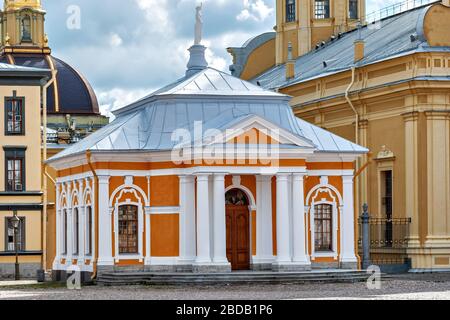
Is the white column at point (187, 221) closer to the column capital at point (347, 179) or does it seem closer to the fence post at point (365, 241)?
the column capital at point (347, 179)

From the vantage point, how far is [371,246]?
53906mm

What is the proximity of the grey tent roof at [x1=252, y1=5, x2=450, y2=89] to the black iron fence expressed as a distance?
19.4 ft

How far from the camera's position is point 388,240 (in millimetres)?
53219

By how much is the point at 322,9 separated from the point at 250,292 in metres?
35.7

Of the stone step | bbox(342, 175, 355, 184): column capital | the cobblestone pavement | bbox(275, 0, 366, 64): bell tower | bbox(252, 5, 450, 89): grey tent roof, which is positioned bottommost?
the cobblestone pavement

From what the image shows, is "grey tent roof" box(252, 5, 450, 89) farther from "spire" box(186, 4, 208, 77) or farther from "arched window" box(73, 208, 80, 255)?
"arched window" box(73, 208, 80, 255)

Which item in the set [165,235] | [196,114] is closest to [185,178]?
[165,235]

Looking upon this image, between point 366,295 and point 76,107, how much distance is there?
5084cm

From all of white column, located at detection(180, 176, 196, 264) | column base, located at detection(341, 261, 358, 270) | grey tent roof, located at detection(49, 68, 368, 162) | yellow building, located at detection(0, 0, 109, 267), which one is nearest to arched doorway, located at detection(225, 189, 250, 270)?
white column, located at detection(180, 176, 196, 264)

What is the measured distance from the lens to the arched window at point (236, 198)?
4547 centimetres

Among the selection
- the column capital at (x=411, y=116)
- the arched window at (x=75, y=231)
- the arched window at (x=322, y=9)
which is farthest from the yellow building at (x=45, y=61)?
the arched window at (x=75, y=231)

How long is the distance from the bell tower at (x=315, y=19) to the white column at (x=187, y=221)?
28865mm

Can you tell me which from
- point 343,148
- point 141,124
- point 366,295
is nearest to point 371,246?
point 343,148

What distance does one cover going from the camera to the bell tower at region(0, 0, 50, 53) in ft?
279
